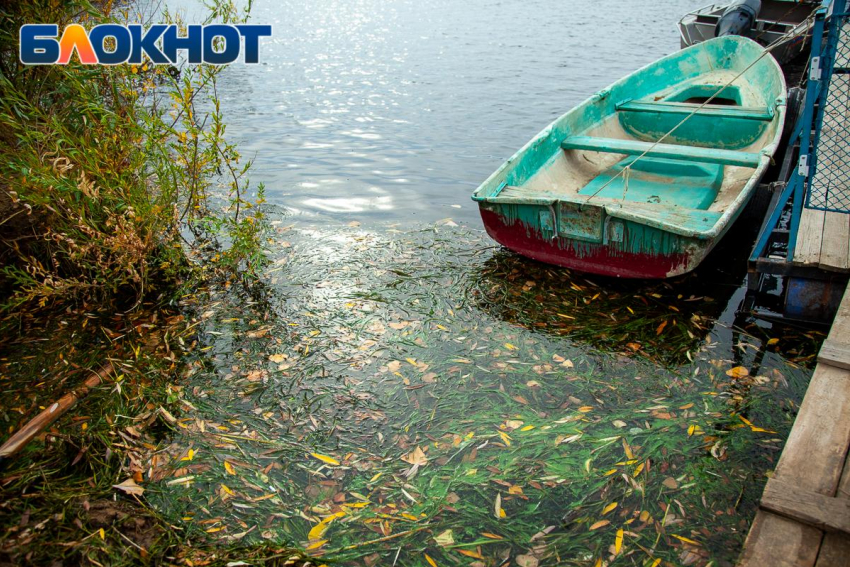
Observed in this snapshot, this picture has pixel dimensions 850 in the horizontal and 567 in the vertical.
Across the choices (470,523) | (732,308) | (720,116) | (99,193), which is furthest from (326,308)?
(720,116)

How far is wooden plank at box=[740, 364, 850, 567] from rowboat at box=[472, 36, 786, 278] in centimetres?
174

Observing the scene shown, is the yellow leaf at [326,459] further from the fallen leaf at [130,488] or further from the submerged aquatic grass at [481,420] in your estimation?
the fallen leaf at [130,488]

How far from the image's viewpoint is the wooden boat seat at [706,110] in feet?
23.2

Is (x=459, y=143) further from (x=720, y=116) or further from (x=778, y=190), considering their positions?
(x=778, y=190)

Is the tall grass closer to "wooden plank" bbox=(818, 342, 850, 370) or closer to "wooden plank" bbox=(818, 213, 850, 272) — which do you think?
"wooden plank" bbox=(818, 342, 850, 370)

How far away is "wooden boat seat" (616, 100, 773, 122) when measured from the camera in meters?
7.08

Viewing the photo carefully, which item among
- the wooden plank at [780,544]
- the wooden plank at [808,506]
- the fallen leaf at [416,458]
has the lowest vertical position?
the fallen leaf at [416,458]

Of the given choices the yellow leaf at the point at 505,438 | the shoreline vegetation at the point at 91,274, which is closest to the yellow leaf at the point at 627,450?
the yellow leaf at the point at 505,438

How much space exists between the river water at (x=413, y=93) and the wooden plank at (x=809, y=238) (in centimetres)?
344

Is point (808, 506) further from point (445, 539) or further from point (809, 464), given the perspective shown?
point (445, 539)

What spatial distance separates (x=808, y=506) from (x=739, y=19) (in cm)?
1180

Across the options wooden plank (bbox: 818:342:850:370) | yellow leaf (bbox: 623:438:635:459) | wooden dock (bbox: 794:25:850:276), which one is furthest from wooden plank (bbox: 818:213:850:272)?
yellow leaf (bbox: 623:438:635:459)

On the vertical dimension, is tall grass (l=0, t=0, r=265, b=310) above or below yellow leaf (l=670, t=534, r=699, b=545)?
above

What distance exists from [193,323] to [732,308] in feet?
15.2
